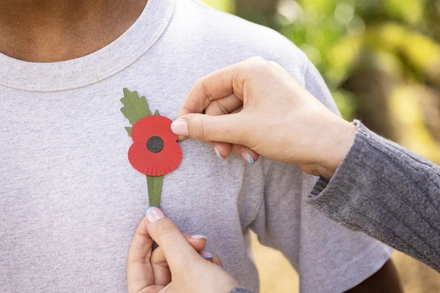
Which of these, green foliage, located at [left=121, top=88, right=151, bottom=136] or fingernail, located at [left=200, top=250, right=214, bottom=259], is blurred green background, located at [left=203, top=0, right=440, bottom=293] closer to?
fingernail, located at [left=200, top=250, right=214, bottom=259]

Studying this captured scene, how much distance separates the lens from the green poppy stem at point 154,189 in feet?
3.87

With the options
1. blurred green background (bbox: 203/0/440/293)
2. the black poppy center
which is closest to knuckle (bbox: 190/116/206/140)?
the black poppy center

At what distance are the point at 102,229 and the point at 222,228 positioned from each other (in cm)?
29

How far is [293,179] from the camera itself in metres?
1.33

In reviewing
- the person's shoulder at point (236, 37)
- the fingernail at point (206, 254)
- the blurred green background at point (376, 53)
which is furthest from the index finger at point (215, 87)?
the blurred green background at point (376, 53)

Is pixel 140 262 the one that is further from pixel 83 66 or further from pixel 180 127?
pixel 83 66

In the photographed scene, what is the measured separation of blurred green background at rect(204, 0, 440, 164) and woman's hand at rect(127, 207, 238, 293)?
3434 millimetres

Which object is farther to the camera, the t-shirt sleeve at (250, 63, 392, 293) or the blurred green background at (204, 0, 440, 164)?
the blurred green background at (204, 0, 440, 164)

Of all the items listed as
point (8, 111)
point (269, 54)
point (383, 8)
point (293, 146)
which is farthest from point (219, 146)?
point (383, 8)

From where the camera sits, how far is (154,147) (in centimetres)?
119

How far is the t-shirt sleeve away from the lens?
132 cm

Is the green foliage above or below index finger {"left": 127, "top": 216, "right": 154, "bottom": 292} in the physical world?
above

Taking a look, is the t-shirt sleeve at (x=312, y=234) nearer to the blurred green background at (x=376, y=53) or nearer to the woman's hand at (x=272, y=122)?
the woman's hand at (x=272, y=122)

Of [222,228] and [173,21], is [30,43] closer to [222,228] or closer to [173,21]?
[173,21]
